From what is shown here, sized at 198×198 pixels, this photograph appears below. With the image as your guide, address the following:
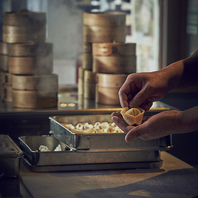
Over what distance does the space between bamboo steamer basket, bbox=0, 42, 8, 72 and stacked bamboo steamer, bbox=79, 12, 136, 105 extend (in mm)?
621

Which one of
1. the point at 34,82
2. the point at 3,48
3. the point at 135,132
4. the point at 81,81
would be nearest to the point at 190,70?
the point at 135,132

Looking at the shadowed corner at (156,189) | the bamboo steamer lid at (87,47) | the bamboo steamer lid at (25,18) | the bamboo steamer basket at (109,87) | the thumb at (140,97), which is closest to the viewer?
the shadowed corner at (156,189)

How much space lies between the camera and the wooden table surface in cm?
200

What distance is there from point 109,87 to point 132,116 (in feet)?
4.07

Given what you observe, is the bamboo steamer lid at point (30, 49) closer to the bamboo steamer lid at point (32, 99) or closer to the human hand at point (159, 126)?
the bamboo steamer lid at point (32, 99)

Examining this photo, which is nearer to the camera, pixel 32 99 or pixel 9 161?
pixel 9 161

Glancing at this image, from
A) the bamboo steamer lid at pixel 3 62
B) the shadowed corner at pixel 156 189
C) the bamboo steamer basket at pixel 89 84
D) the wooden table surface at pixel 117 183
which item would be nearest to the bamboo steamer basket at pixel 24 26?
the bamboo steamer lid at pixel 3 62

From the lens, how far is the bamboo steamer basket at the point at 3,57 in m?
3.54

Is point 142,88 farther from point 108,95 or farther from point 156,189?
point 108,95

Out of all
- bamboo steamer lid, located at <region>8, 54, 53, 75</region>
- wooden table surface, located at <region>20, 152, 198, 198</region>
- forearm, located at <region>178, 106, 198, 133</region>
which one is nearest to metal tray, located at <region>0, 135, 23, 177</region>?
wooden table surface, located at <region>20, 152, 198, 198</region>

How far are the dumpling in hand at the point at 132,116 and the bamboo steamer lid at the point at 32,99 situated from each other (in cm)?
116

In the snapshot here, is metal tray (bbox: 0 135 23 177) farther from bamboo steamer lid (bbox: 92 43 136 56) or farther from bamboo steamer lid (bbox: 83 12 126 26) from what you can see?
bamboo steamer lid (bbox: 83 12 126 26)

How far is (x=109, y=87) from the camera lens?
328 cm

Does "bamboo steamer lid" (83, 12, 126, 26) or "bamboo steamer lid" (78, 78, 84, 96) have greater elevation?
"bamboo steamer lid" (83, 12, 126, 26)
